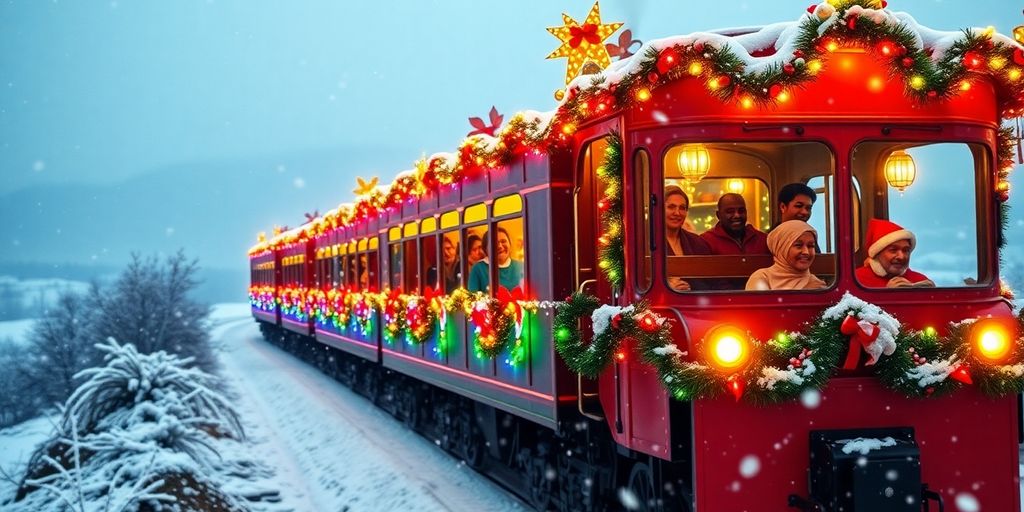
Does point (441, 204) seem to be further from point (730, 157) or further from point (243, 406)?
point (243, 406)

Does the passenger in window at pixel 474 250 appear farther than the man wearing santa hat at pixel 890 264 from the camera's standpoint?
Yes

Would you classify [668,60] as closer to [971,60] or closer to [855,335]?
[971,60]

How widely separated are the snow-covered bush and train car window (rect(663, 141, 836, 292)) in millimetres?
4487

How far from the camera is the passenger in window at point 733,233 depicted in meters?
6.56

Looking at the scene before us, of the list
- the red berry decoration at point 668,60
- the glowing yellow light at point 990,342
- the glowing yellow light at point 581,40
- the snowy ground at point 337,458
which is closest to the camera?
the glowing yellow light at point 990,342

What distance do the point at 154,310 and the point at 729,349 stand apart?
17658 millimetres

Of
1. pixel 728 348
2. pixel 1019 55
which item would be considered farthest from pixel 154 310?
pixel 1019 55

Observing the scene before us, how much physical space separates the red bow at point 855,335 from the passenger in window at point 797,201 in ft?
2.65

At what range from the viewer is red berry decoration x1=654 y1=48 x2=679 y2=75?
6.04m

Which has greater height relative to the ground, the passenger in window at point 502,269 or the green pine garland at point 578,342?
the passenger in window at point 502,269

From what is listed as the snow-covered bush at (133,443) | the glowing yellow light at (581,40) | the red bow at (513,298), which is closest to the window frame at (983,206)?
the glowing yellow light at (581,40)

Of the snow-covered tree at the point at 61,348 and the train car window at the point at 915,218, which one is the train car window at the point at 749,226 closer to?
the train car window at the point at 915,218

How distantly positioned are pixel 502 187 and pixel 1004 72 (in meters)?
4.12

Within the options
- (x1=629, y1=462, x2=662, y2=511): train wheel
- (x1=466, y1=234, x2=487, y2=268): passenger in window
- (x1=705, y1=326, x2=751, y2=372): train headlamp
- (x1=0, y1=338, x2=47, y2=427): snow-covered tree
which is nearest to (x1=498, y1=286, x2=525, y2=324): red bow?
(x1=466, y1=234, x2=487, y2=268): passenger in window
